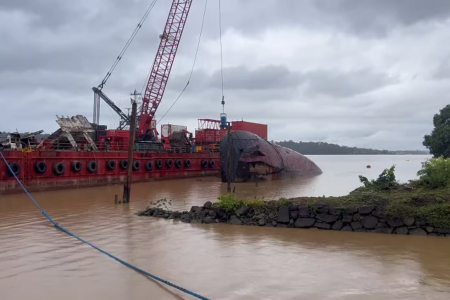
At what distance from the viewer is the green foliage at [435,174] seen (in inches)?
476

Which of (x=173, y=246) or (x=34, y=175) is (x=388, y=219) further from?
(x=34, y=175)

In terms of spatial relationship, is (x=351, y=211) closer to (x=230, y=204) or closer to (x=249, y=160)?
(x=230, y=204)

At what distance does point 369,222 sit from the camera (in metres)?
10.1

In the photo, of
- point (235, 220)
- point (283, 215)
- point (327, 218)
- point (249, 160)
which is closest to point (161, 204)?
point (235, 220)

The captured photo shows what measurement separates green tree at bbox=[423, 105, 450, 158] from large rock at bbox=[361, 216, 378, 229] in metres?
32.9

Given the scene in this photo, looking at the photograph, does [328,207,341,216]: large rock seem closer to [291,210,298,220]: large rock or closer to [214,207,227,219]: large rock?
[291,210,298,220]: large rock

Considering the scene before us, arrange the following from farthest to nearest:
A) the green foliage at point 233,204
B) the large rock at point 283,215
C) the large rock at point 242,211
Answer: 1. the green foliage at point 233,204
2. the large rock at point 242,211
3. the large rock at point 283,215

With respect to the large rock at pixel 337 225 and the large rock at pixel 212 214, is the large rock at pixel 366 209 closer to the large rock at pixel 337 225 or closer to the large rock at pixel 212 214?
the large rock at pixel 337 225

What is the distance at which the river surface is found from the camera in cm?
636

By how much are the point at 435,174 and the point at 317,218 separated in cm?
414

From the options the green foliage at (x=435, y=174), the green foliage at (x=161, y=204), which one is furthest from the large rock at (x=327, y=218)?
the green foliage at (x=161, y=204)

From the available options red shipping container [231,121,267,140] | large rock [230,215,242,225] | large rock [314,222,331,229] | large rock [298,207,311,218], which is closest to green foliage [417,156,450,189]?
large rock [314,222,331,229]

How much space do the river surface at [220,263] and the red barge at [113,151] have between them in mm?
12150

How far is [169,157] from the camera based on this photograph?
35.0 meters
